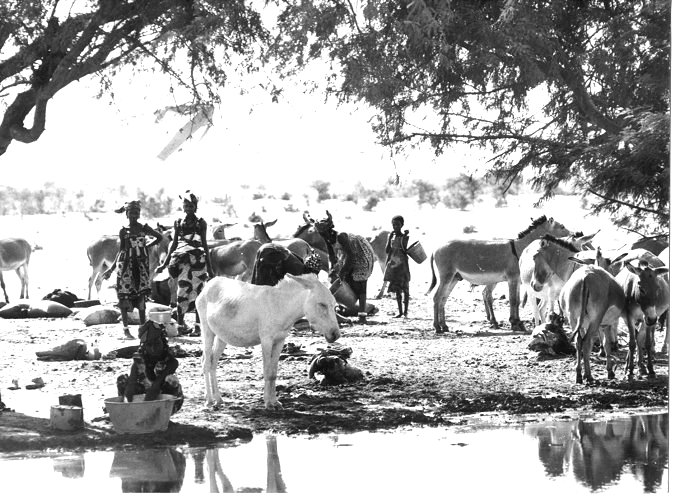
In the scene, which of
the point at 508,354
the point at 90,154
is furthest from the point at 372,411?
the point at 90,154

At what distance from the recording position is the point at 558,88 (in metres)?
12.4

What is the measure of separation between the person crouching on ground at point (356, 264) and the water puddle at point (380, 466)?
7664 mm

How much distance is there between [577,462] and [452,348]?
642 cm

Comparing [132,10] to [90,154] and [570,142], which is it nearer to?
[570,142]

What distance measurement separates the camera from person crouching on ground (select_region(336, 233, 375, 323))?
16.9m

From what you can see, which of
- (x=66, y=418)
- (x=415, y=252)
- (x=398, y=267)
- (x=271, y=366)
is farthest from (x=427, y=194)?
(x=66, y=418)

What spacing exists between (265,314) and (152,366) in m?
1.04

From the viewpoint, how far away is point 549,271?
605 inches

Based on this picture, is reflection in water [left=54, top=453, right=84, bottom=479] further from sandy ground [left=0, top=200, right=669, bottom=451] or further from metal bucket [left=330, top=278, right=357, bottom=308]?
metal bucket [left=330, top=278, right=357, bottom=308]

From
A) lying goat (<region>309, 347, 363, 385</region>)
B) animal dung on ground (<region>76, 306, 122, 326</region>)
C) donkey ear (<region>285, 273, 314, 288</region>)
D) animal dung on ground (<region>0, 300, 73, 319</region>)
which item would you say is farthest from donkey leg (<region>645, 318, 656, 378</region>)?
animal dung on ground (<region>0, 300, 73, 319</region>)

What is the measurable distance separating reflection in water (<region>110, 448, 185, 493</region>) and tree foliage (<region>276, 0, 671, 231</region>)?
166 inches

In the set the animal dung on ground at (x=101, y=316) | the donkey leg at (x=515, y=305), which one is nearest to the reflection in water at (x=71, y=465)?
the animal dung on ground at (x=101, y=316)

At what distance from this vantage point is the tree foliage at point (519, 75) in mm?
10906

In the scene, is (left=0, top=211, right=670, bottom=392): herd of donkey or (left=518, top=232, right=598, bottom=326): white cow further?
(left=518, top=232, right=598, bottom=326): white cow
